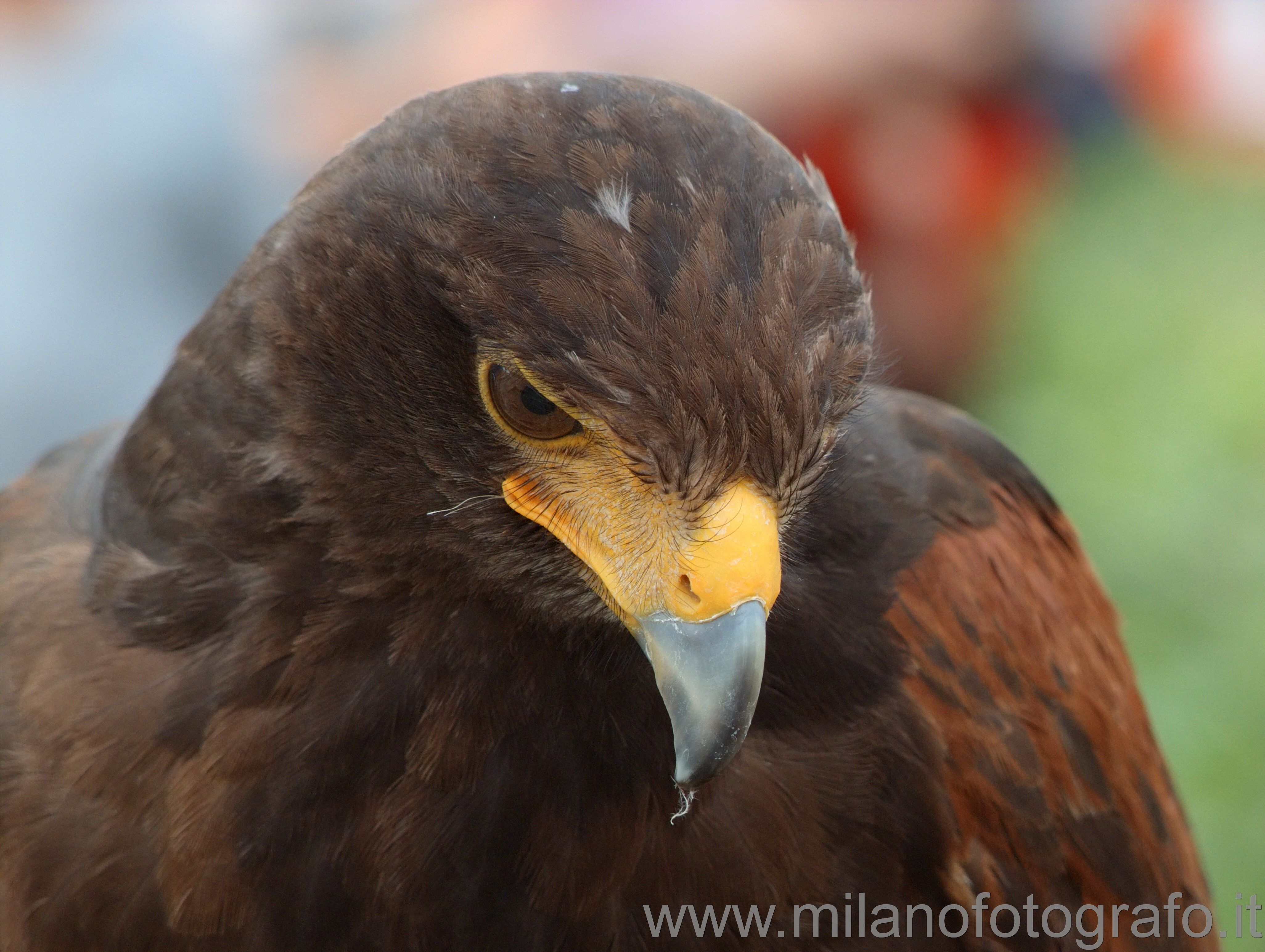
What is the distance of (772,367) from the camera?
6.16 ft

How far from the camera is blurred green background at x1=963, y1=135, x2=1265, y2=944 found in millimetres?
5750

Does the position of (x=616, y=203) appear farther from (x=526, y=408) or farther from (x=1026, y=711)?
(x=1026, y=711)

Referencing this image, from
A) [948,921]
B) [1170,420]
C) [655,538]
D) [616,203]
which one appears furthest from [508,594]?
[1170,420]

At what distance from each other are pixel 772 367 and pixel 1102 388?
648 cm

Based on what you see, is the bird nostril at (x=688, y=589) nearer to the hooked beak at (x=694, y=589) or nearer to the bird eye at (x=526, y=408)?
the hooked beak at (x=694, y=589)

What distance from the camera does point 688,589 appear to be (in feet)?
6.10

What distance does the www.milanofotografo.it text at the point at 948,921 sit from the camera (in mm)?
2283

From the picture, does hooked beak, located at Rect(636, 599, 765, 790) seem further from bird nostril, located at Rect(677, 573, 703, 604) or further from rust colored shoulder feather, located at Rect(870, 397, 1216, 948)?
rust colored shoulder feather, located at Rect(870, 397, 1216, 948)

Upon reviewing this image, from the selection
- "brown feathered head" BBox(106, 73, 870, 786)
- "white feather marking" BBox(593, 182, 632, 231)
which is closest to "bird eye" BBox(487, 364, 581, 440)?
"brown feathered head" BBox(106, 73, 870, 786)

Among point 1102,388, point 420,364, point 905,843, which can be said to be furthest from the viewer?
point 1102,388

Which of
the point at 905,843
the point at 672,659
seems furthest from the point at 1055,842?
the point at 672,659

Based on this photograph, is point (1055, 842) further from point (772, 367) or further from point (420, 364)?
point (420, 364)

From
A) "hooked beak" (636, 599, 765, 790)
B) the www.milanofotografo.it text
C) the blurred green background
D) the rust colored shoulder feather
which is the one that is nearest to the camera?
"hooked beak" (636, 599, 765, 790)

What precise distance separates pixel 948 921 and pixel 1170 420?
5629 mm
